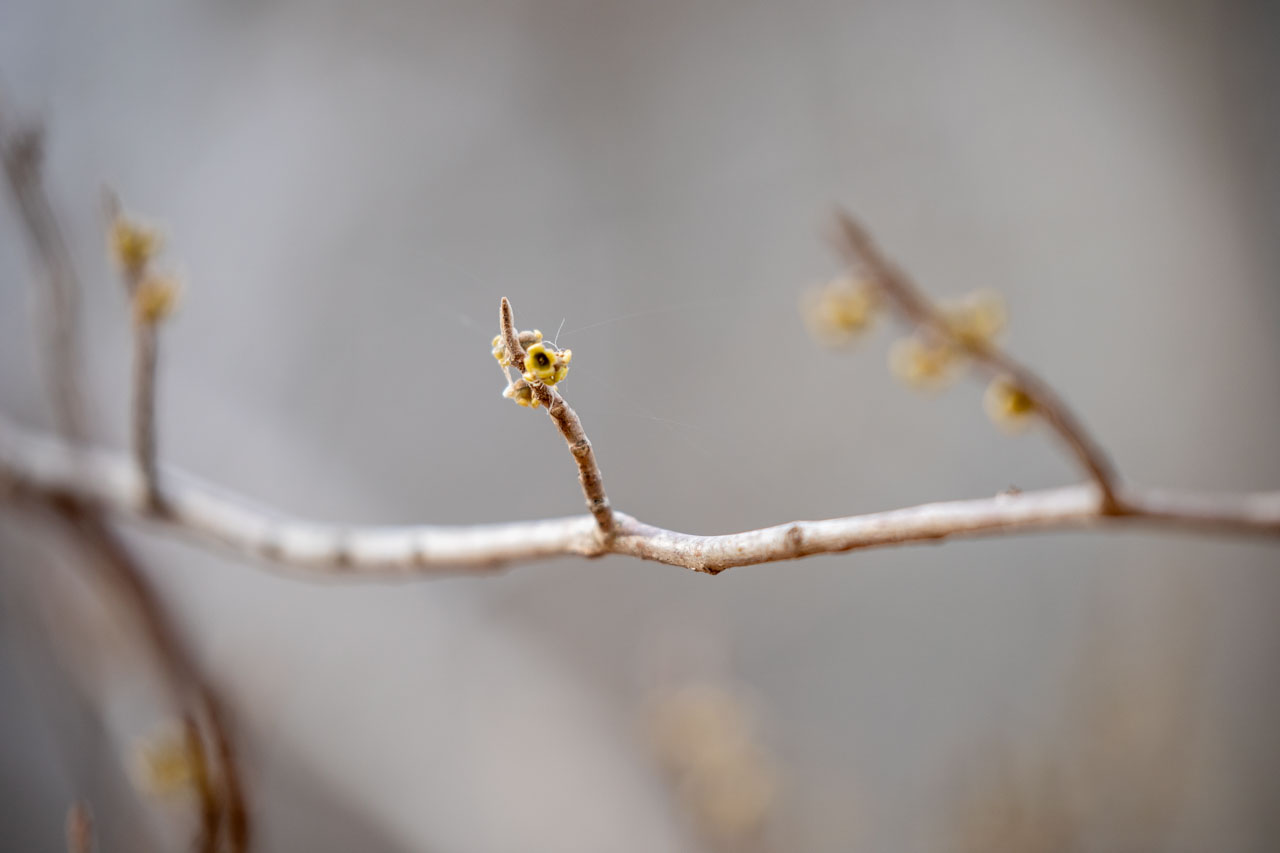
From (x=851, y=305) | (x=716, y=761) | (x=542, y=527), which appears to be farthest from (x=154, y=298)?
(x=716, y=761)

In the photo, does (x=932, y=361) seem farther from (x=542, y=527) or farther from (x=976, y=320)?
(x=542, y=527)

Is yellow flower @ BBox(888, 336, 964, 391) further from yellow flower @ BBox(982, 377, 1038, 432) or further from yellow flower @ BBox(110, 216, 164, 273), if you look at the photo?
yellow flower @ BBox(110, 216, 164, 273)

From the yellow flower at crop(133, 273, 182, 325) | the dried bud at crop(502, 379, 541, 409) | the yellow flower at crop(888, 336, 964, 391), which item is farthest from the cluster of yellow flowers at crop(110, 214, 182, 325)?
the yellow flower at crop(888, 336, 964, 391)

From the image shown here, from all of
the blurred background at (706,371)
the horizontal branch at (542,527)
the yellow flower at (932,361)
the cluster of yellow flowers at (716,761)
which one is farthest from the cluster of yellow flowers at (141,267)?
the cluster of yellow flowers at (716,761)

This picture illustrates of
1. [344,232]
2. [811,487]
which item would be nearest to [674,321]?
[811,487]

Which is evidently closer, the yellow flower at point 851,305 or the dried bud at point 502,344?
the dried bud at point 502,344

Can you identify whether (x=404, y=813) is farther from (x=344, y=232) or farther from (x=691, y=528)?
(x=344, y=232)

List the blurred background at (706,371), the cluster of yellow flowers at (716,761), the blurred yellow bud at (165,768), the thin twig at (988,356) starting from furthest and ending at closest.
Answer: the blurred background at (706,371), the cluster of yellow flowers at (716,761), the blurred yellow bud at (165,768), the thin twig at (988,356)

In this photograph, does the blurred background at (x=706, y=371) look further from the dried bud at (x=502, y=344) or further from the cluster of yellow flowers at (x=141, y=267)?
the dried bud at (x=502, y=344)
